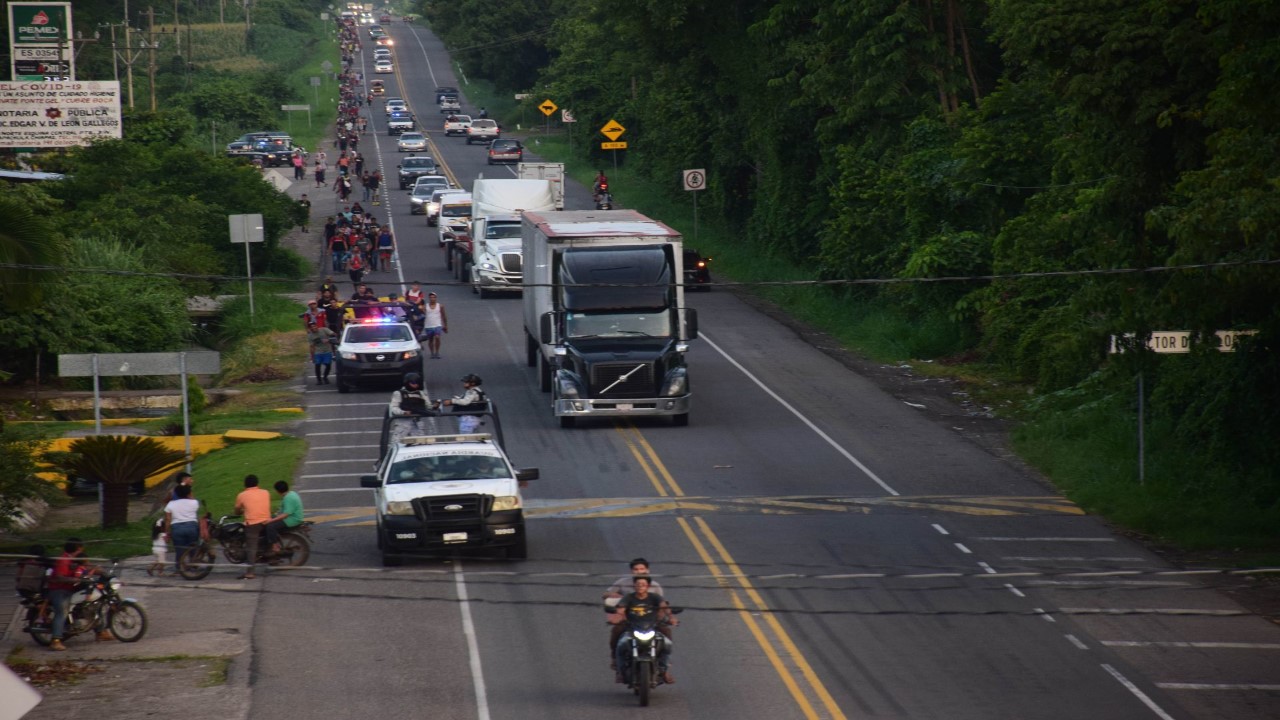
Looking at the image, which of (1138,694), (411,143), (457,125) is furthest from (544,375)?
(457,125)

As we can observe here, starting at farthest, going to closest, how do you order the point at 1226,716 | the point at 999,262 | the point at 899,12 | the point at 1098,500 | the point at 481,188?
the point at 481,188 → the point at 899,12 → the point at 999,262 → the point at 1098,500 → the point at 1226,716

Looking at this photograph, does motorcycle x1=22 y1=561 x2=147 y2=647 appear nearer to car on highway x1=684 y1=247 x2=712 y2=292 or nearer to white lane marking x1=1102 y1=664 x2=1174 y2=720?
white lane marking x1=1102 y1=664 x2=1174 y2=720

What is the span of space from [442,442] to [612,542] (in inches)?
110

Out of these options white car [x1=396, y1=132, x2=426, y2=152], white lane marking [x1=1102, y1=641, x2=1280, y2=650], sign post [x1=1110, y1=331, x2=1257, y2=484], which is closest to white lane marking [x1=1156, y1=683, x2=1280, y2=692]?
white lane marking [x1=1102, y1=641, x2=1280, y2=650]

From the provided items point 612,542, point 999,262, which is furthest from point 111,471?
point 999,262

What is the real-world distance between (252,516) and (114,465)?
534 cm

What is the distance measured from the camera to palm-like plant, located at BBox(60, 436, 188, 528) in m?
26.0

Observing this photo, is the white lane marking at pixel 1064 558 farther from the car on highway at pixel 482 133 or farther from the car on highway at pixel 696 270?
the car on highway at pixel 482 133

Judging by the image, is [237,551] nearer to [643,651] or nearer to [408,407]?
[408,407]

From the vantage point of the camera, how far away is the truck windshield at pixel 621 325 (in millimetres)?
31047

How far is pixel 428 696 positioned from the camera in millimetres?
16016

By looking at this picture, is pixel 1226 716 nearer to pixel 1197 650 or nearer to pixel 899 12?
pixel 1197 650

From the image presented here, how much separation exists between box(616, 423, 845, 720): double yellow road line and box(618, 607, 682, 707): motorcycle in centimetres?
144

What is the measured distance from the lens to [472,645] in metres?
17.9
